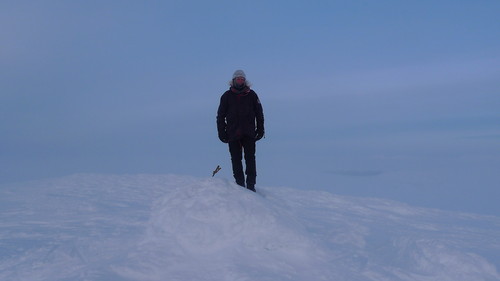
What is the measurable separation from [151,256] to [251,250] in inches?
57.5

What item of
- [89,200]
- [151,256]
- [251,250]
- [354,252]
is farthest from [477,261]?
[89,200]

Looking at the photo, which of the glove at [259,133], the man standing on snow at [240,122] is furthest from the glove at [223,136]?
the glove at [259,133]

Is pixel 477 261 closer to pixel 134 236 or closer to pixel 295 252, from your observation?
pixel 295 252

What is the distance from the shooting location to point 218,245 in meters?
6.48

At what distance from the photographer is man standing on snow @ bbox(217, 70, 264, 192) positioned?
8.57 m

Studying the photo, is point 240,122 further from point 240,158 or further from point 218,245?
point 218,245

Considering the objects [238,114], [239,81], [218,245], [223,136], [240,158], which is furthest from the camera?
[240,158]

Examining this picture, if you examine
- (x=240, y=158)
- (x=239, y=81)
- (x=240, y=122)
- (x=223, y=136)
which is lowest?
(x=240, y=158)

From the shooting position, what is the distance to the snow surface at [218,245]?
5.82m

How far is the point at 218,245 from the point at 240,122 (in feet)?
9.57

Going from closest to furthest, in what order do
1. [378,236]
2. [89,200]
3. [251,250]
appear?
[251,250]
[378,236]
[89,200]

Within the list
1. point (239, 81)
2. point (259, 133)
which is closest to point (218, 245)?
point (259, 133)

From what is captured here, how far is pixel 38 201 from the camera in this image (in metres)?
10.9

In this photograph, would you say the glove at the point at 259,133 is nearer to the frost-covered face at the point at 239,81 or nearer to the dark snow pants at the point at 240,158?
the dark snow pants at the point at 240,158
